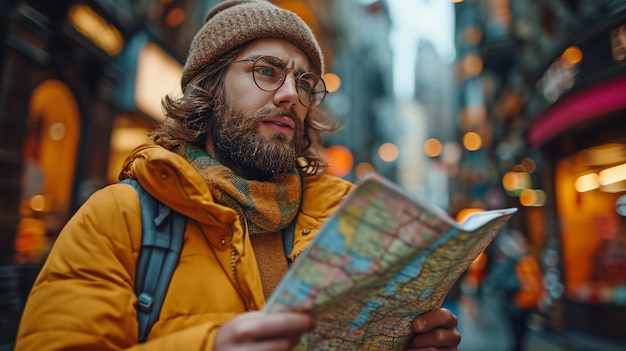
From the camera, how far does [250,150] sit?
1867 mm

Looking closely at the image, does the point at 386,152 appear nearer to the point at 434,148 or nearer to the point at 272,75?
the point at 434,148

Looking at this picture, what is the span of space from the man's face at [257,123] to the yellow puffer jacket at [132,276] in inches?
17.5

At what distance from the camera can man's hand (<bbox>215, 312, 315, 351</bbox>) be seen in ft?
3.28

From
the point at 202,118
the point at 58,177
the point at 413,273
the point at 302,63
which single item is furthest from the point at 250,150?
the point at 58,177

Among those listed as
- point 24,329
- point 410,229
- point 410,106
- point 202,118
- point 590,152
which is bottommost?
point 24,329

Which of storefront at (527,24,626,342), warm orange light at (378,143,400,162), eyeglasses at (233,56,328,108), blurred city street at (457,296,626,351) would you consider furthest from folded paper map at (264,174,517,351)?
warm orange light at (378,143,400,162)

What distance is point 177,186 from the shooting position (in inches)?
55.8

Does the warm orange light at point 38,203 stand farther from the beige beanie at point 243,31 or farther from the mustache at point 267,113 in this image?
the mustache at point 267,113

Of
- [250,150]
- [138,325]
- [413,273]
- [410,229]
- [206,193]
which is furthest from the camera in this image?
[250,150]

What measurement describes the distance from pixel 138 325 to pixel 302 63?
1.43m

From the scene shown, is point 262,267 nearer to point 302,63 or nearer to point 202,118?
point 202,118

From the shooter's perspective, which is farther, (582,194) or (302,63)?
(582,194)

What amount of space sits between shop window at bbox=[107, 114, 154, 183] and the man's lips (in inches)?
308

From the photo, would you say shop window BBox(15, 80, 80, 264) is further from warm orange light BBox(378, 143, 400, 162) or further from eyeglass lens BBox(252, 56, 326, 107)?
warm orange light BBox(378, 143, 400, 162)
